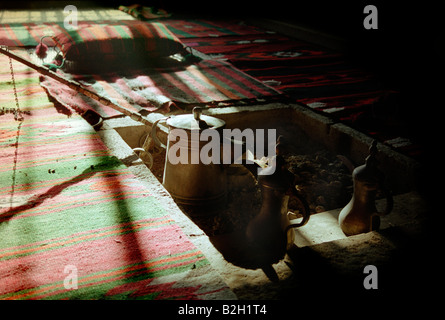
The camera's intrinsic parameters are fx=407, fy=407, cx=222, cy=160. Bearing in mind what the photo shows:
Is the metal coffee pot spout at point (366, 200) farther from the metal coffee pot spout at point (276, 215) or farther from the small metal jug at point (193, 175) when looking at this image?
the small metal jug at point (193, 175)

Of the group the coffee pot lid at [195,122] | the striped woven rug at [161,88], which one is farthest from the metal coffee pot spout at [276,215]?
the striped woven rug at [161,88]

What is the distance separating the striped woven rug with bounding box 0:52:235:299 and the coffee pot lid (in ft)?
1.21

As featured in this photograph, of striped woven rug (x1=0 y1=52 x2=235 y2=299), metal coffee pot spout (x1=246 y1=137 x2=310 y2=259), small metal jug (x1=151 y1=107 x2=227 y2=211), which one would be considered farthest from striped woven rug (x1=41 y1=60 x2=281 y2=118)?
A: metal coffee pot spout (x1=246 y1=137 x2=310 y2=259)

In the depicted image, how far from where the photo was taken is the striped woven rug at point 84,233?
4.36 ft

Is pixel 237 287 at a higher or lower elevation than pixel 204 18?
lower

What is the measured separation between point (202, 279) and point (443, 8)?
5.07 m

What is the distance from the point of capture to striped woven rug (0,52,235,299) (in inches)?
52.3

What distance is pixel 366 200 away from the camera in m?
1.75

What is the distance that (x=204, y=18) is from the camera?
8.16 meters

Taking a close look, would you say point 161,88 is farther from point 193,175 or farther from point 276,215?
point 276,215

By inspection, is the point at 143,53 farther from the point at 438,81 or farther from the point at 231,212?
the point at 438,81

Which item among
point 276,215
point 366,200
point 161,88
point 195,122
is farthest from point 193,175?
point 161,88

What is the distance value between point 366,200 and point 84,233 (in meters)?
1.18
